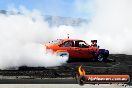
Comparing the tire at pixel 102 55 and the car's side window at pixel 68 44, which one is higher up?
the car's side window at pixel 68 44

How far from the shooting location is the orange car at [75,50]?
2261cm

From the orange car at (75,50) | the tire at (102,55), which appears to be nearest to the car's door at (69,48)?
the orange car at (75,50)

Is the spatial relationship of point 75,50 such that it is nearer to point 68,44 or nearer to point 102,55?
point 68,44

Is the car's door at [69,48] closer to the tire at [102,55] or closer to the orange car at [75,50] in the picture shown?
the orange car at [75,50]

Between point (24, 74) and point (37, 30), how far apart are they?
30748 mm

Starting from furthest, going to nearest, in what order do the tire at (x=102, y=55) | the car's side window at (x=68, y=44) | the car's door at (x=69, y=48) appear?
1. the tire at (x=102, y=55)
2. the car's side window at (x=68, y=44)
3. the car's door at (x=69, y=48)

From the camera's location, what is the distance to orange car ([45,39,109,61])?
22.6 metres

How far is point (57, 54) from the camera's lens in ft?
73.0

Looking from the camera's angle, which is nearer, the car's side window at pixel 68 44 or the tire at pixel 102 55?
the car's side window at pixel 68 44

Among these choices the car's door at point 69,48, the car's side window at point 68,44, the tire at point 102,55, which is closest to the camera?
the car's door at point 69,48

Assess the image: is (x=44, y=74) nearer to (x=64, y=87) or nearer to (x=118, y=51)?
(x=64, y=87)

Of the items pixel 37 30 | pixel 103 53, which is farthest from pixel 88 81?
pixel 37 30

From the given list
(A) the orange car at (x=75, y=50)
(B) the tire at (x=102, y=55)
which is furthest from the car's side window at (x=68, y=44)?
(B) the tire at (x=102, y=55)

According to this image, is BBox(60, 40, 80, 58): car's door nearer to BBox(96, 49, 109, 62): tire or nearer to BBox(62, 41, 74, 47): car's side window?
BBox(62, 41, 74, 47): car's side window
